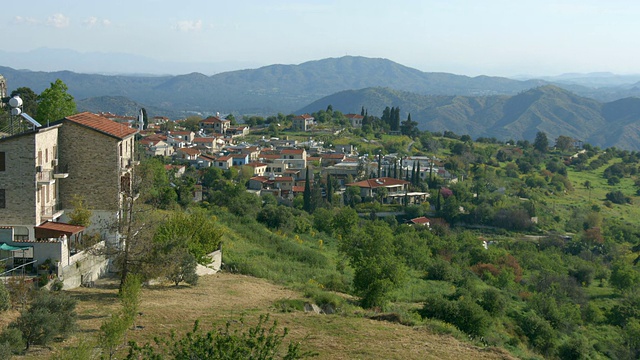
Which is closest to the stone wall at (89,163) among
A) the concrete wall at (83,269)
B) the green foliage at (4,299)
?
the concrete wall at (83,269)

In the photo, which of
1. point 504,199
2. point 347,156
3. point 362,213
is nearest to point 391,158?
point 347,156

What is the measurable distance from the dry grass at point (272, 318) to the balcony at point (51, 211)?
10.5 ft

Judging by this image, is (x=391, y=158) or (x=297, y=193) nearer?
(x=297, y=193)

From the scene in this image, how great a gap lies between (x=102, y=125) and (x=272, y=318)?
34.6 ft

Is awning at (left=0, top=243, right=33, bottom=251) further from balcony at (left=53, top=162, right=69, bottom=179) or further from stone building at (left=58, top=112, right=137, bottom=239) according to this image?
stone building at (left=58, top=112, right=137, bottom=239)

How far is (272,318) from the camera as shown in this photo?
1770 cm

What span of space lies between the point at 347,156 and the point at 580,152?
49357mm

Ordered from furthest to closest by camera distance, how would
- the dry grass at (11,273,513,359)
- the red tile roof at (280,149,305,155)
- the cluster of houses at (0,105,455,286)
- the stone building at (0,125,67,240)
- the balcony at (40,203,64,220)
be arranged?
1. the red tile roof at (280,149,305,155)
2. the balcony at (40,203,64,220)
3. the stone building at (0,125,67,240)
4. the cluster of houses at (0,105,455,286)
5. the dry grass at (11,273,513,359)

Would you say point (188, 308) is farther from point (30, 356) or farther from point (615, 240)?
point (615, 240)

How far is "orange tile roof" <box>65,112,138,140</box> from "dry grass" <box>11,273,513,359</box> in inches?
219

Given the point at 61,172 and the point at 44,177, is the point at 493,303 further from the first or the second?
the point at 44,177

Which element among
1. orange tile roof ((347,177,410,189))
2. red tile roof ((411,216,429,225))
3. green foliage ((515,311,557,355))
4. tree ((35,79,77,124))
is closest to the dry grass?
green foliage ((515,311,557,355))

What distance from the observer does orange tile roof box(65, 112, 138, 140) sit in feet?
75.7

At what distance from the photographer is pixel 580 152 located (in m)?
111
